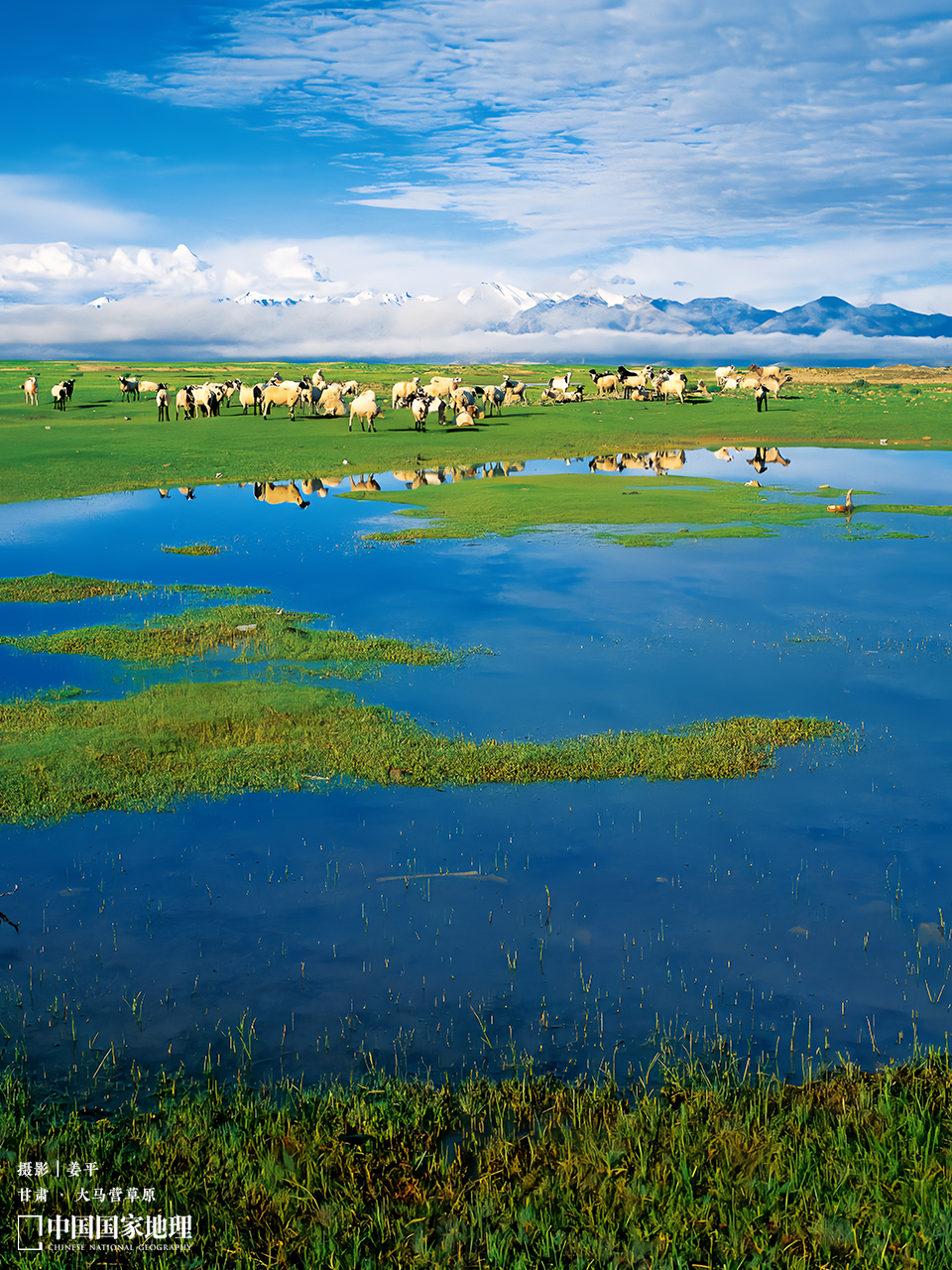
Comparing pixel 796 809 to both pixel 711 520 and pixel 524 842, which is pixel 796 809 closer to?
pixel 524 842

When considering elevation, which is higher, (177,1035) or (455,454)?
(455,454)

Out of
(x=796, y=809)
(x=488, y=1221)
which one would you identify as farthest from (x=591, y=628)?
(x=488, y=1221)

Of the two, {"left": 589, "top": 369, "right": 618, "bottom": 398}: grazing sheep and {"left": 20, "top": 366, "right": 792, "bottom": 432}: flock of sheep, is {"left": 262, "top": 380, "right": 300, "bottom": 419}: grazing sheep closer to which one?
{"left": 20, "top": 366, "right": 792, "bottom": 432}: flock of sheep

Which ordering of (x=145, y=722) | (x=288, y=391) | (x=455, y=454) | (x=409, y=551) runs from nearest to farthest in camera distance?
(x=145, y=722), (x=409, y=551), (x=455, y=454), (x=288, y=391)

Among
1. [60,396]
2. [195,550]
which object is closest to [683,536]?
[195,550]

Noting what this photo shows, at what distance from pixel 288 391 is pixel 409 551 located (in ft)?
Answer: 116

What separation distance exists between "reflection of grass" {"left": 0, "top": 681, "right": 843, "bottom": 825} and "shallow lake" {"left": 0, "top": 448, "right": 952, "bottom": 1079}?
37 cm

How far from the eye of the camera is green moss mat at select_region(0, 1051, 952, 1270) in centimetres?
471

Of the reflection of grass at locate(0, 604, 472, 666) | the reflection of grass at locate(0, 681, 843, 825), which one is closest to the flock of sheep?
the reflection of grass at locate(0, 604, 472, 666)

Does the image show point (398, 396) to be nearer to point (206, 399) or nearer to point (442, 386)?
point (442, 386)

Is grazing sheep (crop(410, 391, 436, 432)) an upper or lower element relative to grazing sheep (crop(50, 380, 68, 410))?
lower

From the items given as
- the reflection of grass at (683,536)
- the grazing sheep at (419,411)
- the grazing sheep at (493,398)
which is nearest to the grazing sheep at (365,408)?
the grazing sheep at (419,411)

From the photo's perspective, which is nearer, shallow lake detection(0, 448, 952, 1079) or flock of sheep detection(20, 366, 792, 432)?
shallow lake detection(0, 448, 952, 1079)

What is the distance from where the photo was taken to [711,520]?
27.3m
